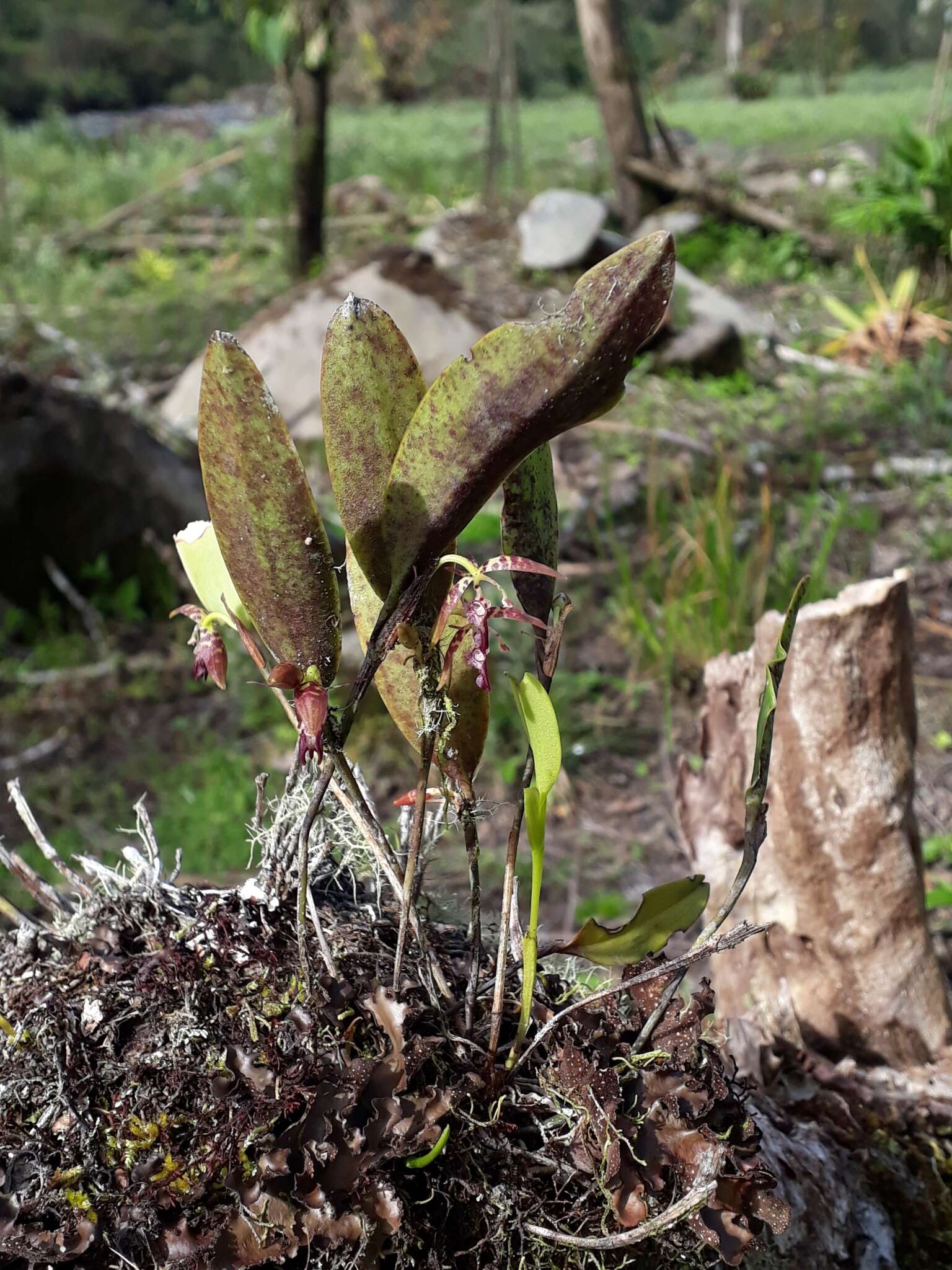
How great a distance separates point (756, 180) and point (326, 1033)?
1062 centimetres

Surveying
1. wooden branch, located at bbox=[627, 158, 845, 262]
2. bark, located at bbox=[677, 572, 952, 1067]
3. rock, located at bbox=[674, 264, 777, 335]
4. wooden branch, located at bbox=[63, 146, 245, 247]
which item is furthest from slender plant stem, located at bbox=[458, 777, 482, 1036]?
wooden branch, located at bbox=[63, 146, 245, 247]

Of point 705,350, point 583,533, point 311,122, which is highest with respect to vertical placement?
point 311,122

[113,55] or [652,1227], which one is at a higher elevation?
[113,55]

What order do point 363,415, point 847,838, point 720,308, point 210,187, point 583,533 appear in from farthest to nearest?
point 210,187 < point 720,308 < point 583,533 < point 847,838 < point 363,415

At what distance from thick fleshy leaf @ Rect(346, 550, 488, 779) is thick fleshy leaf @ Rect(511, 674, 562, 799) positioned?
0.21 feet

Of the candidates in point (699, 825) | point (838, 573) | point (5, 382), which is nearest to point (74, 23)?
point (5, 382)

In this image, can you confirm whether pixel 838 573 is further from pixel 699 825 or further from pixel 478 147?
pixel 478 147

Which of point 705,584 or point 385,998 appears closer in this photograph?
point 385,998

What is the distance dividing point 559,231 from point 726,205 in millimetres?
1984

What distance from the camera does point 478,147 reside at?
43.1 ft

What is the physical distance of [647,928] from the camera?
782mm

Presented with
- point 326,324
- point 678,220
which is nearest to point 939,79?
point 678,220

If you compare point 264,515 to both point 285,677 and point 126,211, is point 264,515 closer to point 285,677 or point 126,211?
point 285,677

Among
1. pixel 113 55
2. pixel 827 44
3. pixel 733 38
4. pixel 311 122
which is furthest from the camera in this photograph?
pixel 733 38
